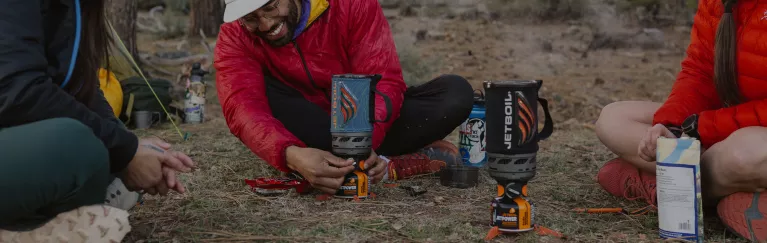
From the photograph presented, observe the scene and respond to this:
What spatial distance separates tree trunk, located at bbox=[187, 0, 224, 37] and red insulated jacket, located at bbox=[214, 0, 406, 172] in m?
6.51

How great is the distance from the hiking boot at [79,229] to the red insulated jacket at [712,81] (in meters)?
2.01

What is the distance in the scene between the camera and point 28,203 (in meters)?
2.10

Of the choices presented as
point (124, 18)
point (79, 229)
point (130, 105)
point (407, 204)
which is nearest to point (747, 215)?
point (407, 204)

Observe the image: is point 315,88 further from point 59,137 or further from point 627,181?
point 59,137

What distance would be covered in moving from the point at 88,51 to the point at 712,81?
2.30 metres

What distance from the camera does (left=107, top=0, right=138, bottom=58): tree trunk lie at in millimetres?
6949

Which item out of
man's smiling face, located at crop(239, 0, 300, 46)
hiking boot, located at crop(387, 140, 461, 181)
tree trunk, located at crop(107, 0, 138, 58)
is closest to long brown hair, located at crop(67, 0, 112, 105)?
man's smiling face, located at crop(239, 0, 300, 46)

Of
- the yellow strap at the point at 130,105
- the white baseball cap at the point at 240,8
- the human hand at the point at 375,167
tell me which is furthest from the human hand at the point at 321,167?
the yellow strap at the point at 130,105

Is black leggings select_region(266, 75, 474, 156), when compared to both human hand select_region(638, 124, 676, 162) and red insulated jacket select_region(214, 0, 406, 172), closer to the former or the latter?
red insulated jacket select_region(214, 0, 406, 172)

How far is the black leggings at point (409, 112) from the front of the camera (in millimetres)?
3744

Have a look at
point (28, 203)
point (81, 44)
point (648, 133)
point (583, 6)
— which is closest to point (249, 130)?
point (81, 44)

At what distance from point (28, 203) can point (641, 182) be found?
231 cm

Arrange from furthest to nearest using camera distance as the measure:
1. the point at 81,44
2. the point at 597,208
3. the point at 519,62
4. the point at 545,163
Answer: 1. the point at 519,62
2. the point at 545,163
3. the point at 597,208
4. the point at 81,44

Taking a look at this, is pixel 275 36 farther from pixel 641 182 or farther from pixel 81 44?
pixel 641 182
